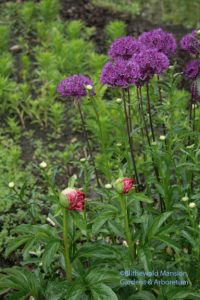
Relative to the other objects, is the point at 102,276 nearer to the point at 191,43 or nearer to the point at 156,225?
the point at 156,225

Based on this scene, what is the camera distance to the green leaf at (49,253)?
200 centimetres

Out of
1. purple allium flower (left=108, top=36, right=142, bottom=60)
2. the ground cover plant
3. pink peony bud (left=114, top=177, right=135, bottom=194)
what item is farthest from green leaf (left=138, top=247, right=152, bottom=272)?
purple allium flower (left=108, top=36, right=142, bottom=60)

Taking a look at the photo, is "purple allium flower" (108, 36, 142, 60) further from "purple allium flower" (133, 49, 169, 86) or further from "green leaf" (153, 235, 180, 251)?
"green leaf" (153, 235, 180, 251)

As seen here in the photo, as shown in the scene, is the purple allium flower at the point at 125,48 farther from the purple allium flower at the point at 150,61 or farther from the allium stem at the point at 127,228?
the allium stem at the point at 127,228

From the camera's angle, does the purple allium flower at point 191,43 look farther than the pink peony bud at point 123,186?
Yes

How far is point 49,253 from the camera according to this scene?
79.5 inches

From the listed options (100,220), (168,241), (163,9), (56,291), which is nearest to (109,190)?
(100,220)

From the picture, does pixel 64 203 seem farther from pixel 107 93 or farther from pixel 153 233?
pixel 107 93

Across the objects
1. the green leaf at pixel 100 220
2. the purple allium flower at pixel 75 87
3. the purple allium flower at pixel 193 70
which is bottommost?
the green leaf at pixel 100 220

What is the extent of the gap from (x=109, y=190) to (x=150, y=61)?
0.65 meters

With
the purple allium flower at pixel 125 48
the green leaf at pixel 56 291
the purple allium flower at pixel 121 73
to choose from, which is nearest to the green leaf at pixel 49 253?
the green leaf at pixel 56 291

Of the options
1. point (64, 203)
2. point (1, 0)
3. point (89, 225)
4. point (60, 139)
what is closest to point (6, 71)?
point (60, 139)

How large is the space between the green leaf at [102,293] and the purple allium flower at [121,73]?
3.12 feet

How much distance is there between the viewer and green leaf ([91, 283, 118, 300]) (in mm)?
1961
